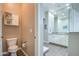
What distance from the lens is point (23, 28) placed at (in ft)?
6.15

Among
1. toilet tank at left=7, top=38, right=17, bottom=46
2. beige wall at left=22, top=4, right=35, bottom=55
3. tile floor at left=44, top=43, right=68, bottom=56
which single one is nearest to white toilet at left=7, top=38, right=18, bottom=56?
toilet tank at left=7, top=38, right=17, bottom=46

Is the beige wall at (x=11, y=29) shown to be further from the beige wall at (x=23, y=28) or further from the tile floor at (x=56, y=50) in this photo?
the tile floor at (x=56, y=50)

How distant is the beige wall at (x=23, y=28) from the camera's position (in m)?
1.83

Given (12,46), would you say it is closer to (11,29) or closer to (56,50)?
(11,29)

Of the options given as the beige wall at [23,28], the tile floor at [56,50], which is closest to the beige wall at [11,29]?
the beige wall at [23,28]

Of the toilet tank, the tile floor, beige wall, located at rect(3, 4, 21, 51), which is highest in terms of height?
beige wall, located at rect(3, 4, 21, 51)

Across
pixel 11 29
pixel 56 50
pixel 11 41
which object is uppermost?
pixel 11 29

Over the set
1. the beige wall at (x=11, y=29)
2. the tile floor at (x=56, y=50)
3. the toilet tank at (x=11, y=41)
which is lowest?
the tile floor at (x=56, y=50)

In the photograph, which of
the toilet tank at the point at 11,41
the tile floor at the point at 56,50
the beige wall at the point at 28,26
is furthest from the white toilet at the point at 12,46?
the tile floor at the point at 56,50

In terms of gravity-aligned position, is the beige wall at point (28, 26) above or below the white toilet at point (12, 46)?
above

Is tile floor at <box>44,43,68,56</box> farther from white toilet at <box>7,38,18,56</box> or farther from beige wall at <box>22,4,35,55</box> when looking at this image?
white toilet at <box>7,38,18,56</box>

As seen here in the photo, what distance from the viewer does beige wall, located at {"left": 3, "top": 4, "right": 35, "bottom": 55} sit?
183 centimetres

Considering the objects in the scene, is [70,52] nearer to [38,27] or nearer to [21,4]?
[38,27]

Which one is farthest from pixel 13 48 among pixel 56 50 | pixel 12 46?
pixel 56 50
